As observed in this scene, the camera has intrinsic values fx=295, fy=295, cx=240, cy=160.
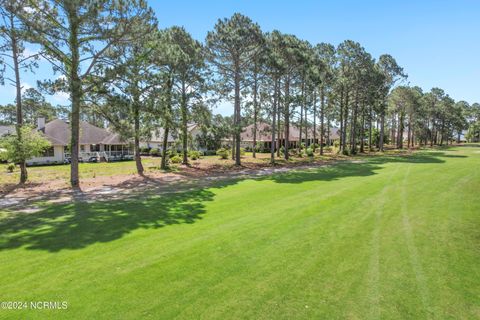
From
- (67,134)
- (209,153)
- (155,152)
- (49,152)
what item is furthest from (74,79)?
(209,153)

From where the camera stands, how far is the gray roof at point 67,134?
35188 mm

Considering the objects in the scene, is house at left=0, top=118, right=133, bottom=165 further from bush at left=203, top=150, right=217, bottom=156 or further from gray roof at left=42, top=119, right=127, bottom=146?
bush at left=203, top=150, right=217, bottom=156

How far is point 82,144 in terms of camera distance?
39.2 m

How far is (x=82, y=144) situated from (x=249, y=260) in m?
39.0

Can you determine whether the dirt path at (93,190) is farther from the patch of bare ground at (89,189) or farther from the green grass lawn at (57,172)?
the green grass lawn at (57,172)

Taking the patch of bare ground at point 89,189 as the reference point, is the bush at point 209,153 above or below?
above

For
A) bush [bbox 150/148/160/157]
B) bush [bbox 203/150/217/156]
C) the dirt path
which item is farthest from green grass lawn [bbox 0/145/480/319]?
bush [bbox 203/150/217/156]

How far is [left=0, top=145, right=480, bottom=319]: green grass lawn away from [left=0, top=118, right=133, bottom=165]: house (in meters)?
24.6

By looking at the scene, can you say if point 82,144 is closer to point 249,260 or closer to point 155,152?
point 155,152

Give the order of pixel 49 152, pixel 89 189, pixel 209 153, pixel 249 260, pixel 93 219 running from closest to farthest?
pixel 249 260
pixel 93 219
pixel 89 189
pixel 49 152
pixel 209 153

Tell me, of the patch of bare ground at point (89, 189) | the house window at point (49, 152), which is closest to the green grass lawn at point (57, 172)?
the patch of bare ground at point (89, 189)

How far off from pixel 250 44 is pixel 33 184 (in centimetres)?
1972

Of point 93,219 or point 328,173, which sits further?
point 328,173

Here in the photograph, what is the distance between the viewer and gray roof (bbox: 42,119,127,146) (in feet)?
115
